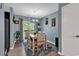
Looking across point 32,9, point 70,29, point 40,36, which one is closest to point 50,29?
point 40,36

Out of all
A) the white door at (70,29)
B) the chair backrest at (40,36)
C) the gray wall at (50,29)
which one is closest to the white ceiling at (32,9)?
the gray wall at (50,29)

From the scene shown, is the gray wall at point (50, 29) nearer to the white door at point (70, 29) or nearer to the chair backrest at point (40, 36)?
the chair backrest at point (40, 36)

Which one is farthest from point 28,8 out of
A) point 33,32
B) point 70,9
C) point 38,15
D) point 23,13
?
point 70,9

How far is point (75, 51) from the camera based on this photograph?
2781mm

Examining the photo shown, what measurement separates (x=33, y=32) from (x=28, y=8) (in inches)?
27.9

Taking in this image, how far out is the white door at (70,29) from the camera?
277 cm

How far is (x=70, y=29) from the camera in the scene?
119 inches

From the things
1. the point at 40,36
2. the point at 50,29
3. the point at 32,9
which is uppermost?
the point at 32,9

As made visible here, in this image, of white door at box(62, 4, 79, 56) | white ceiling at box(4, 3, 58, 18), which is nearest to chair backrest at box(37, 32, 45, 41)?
white ceiling at box(4, 3, 58, 18)

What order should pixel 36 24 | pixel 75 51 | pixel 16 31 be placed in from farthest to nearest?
pixel 36 24
pixel 16 31
pixel 75 51

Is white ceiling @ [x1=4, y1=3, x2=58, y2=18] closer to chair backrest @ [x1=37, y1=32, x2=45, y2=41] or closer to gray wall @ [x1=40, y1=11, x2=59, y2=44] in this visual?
gray wall @ [x1=40, y1=11, x2=59, y2=44]

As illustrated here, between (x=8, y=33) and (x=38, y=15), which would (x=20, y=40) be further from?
(x=38, y=15)

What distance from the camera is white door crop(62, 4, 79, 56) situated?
2770mm

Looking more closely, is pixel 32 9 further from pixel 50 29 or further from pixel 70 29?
pixel 70 29
